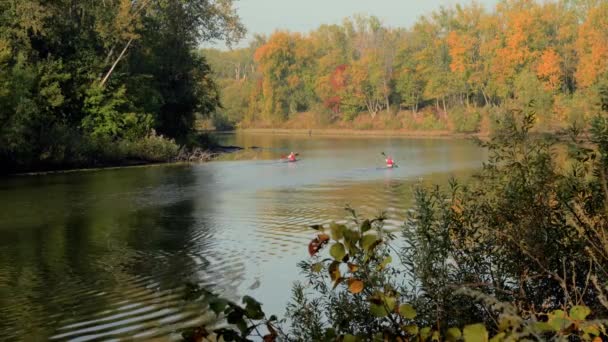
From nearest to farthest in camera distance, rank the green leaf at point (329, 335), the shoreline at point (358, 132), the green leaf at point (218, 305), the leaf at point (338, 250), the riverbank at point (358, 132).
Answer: the green leaf at point (218, 305) < the leaf at point (338, 250) < the green leaf at point (329, 335) < the shoreline at point (358, 132) < the riverbank at point (358, 132)

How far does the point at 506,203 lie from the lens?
745 centimetres

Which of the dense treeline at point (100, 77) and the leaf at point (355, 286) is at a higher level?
the dense treeline at point (100, 77)

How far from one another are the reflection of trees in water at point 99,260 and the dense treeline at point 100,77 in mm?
8764

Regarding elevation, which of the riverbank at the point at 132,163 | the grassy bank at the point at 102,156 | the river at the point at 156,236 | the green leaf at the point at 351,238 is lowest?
the river at the point at 156,236

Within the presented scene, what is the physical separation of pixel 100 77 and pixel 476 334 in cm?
4005

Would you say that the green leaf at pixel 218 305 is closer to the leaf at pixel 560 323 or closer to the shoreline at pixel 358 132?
the leaf at pixel 560 323

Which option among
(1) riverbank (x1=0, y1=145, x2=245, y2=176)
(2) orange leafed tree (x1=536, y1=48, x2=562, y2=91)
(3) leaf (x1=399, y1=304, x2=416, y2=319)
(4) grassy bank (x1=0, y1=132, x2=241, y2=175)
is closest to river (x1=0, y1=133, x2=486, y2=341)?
(1) riverbank (x1=0, y1=145, x2=245, y2=176)

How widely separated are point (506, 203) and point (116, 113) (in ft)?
117

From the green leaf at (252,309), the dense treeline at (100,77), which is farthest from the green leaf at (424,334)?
the dense treeline at (100,77)

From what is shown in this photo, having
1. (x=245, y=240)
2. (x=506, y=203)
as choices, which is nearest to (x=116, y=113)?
(x=245, y=240)

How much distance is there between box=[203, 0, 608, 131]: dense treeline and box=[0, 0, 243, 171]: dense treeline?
82.2 feet

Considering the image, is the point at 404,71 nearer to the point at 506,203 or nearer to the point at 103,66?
the point at 103,66

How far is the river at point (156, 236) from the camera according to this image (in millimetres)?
11031

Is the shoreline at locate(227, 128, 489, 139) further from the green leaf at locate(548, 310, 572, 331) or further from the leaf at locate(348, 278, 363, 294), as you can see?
the green leaf at locate(548, 310, 572, 331)
